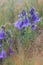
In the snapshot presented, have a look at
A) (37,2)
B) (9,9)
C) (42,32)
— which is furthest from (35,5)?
(42,32)

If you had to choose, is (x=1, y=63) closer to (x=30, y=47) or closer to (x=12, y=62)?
(x=12, y=62)

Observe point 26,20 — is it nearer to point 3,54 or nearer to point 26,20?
point 26,20

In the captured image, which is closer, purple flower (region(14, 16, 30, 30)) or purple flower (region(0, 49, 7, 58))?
purple flower (region(0, 49, 7, 58))

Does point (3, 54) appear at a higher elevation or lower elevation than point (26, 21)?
lower

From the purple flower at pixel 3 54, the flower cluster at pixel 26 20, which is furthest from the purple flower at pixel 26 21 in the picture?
the purple flower at pixel 3 54

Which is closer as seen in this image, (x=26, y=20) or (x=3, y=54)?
(x=3, y=54)

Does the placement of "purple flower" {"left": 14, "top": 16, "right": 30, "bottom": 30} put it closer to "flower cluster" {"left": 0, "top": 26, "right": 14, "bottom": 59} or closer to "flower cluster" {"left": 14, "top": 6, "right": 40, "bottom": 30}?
"flower cluster" {"left": 14, "top": 6, "right": 40, "bottom": 30}

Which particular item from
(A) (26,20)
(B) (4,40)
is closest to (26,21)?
(A) (26,20)

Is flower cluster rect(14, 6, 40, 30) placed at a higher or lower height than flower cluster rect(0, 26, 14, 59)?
higher

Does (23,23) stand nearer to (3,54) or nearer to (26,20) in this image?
(26,20)

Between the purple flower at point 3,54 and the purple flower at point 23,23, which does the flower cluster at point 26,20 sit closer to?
the purple flower at point 23,23

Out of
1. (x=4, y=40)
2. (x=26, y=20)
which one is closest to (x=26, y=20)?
(x=26, y=20)

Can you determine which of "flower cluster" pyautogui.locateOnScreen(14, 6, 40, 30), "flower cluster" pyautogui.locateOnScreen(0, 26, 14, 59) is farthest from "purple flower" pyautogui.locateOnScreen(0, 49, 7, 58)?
"flower cluster" pyautogui.locateOnScreen(14, 6, 40, 30)

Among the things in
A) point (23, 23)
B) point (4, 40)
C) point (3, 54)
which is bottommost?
point (3, 54)
